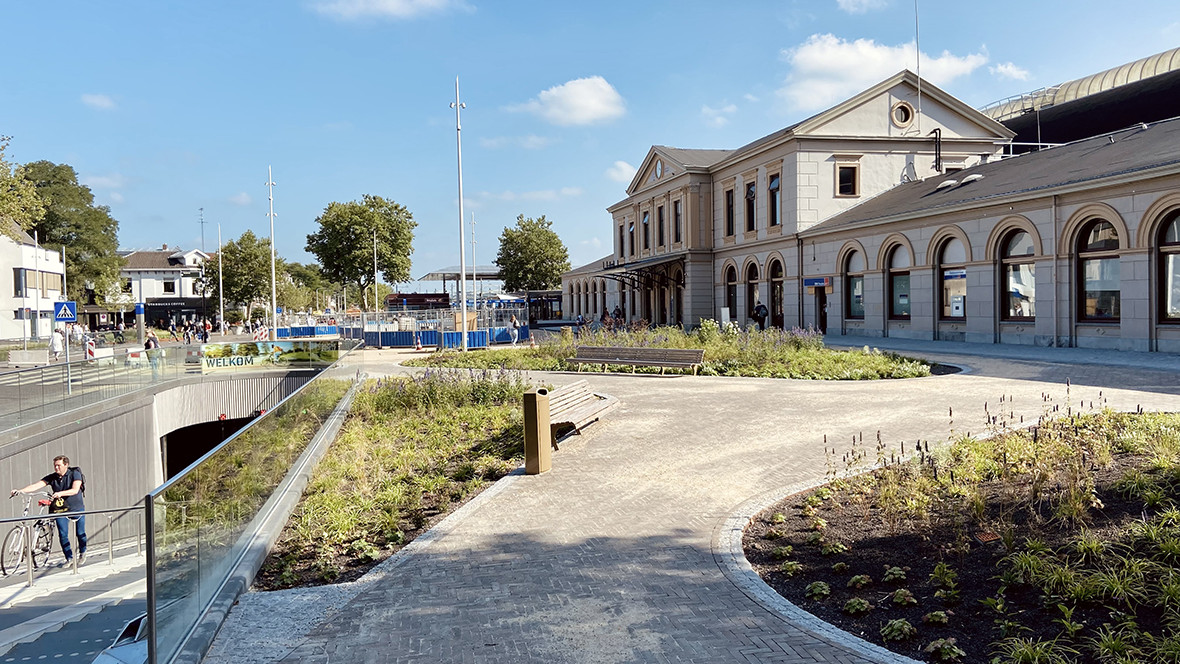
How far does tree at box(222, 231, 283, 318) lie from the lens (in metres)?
73.9

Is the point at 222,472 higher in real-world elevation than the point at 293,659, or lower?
higher

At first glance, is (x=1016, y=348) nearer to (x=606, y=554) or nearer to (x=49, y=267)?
(x=606, y=554)

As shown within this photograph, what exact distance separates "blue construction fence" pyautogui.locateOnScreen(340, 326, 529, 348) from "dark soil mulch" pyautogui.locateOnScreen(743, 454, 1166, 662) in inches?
1074

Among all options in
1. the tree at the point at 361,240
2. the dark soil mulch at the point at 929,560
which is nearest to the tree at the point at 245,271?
the tree at the point at 361,240

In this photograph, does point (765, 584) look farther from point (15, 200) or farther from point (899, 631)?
point (15, 200)

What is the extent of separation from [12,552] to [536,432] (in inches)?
403

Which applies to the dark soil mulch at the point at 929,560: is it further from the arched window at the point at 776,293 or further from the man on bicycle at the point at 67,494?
the arched window at the point at 776,293

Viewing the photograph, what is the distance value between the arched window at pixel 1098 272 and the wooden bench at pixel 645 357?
12215 mm

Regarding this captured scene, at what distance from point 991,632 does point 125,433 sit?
20.8 metres

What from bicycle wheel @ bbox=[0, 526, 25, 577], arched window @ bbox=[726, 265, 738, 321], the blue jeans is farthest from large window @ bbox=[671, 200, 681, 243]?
bicycle wheel @ bbox=[0, 526, 25, 577]

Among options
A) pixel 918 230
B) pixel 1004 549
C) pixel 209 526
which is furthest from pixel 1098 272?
pixel 209 526

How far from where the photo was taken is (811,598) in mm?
5215

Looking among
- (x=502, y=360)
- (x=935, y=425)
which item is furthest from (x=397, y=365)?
(x=935, y=425)

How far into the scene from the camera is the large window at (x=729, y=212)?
42656 millimetres
